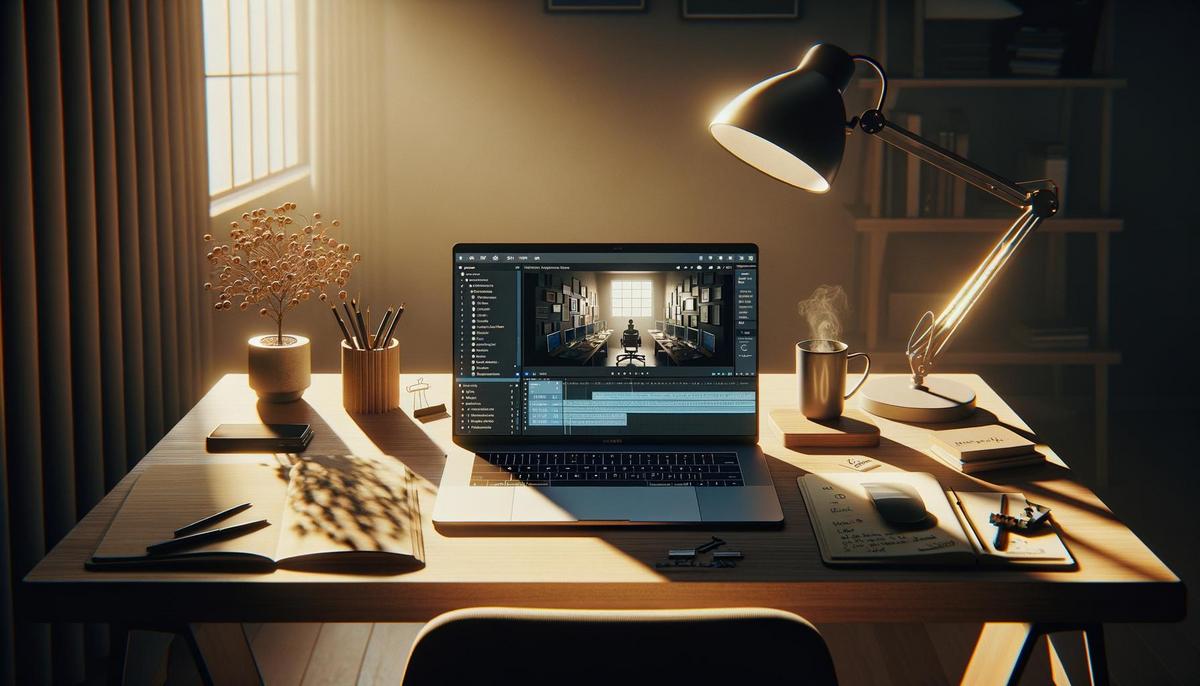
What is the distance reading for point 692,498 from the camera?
53.2 inches

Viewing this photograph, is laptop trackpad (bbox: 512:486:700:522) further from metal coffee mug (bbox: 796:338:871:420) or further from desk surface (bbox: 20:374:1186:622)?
metal coffee mug (bbox: 796:338:871:420)

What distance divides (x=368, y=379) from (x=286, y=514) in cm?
45

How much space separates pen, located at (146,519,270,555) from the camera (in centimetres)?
120

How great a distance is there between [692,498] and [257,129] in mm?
2382

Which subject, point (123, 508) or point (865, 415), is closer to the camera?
point (123, 508)

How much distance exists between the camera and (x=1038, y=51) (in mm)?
3545

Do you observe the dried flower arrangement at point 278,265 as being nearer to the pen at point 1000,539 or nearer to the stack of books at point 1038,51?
the pen at point 1000,539

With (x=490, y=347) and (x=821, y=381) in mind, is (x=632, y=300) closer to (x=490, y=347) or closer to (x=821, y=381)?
(x=490, y=347)

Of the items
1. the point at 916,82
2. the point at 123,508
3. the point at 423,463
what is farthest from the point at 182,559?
the point at 916,82

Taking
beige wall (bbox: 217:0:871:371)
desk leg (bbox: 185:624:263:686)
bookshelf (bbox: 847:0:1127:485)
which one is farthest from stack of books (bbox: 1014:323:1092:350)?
desk leg (bbox: 185:624:263:686)

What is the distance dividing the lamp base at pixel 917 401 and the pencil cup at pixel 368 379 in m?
0.79

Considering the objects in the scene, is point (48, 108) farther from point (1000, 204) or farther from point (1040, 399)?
point (1040, 399)

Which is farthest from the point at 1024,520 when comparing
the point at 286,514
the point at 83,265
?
the point at 83,265

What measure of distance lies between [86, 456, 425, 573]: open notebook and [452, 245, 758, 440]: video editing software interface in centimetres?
20
